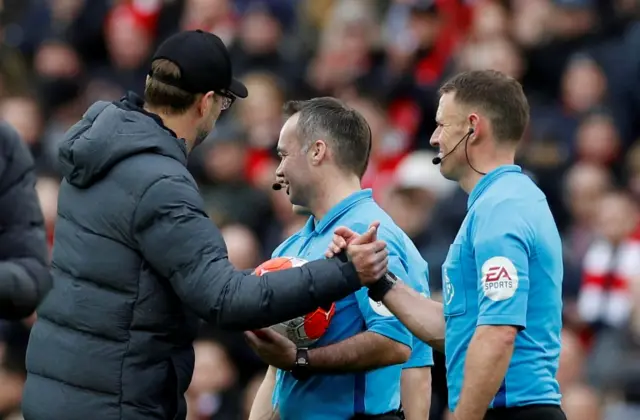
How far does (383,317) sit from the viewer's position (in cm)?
559

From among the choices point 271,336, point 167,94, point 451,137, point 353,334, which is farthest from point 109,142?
point 451,137

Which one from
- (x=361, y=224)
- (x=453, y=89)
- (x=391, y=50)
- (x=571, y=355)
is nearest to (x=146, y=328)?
(x=361, y=224)

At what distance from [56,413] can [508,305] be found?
5.42ft

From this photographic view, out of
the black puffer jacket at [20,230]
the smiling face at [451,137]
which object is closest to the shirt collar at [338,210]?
the smiling face at [451,137]

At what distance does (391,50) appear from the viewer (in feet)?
41.8

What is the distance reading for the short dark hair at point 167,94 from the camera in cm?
547

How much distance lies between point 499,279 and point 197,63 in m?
1.39

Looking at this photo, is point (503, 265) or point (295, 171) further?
point (295, 171)

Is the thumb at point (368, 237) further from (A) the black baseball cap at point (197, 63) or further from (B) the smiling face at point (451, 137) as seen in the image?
(A) the black baseball cap at point (197, 63)

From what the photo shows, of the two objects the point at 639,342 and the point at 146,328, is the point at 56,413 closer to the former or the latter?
the point at 146,328

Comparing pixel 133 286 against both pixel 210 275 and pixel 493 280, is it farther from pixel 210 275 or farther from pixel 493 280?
pixel 493 280

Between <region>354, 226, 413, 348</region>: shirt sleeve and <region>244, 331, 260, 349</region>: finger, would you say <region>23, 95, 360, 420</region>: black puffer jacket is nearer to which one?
<region>244, 331, 260, 349</region>: finger

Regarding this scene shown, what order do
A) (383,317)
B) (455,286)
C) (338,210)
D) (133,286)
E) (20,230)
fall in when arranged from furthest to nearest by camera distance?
1. (338,210)
2. (383,317)
3. (455,286)
4. (133,286)
5. (20,230)

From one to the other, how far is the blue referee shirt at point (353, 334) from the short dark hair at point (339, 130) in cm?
14
